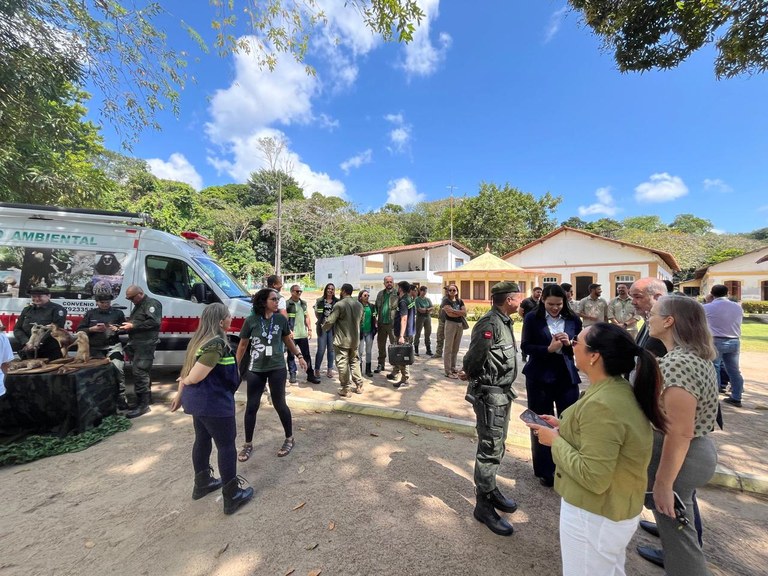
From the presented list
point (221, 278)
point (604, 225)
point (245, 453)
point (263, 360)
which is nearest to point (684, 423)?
point (263, 360)

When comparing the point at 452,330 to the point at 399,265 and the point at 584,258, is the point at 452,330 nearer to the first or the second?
the point at 584,258

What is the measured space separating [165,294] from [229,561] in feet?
15.6

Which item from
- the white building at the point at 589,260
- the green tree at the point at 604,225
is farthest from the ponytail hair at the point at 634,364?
the green tree at the point at 604,225

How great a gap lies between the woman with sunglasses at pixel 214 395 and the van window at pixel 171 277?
3.52 metres

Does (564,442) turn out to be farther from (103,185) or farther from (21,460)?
(103,185)

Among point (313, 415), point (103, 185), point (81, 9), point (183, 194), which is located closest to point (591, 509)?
point (313, 415)

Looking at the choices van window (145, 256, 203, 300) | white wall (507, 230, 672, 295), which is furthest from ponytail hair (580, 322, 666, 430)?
white wall (507, 230, 672, 295)

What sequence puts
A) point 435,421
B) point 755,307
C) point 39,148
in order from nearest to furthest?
1. point 435,421
2. point 39,148
3. point 755,307

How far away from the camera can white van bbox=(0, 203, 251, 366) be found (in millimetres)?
5418

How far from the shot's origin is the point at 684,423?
1711 millimetres

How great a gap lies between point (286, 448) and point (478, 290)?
898 inches

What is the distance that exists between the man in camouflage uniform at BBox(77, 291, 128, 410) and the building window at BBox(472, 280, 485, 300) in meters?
22.4

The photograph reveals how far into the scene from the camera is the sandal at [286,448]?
11.9ft

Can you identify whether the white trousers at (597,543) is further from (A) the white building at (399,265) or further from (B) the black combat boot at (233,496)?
(A) the white building at (399,265)
